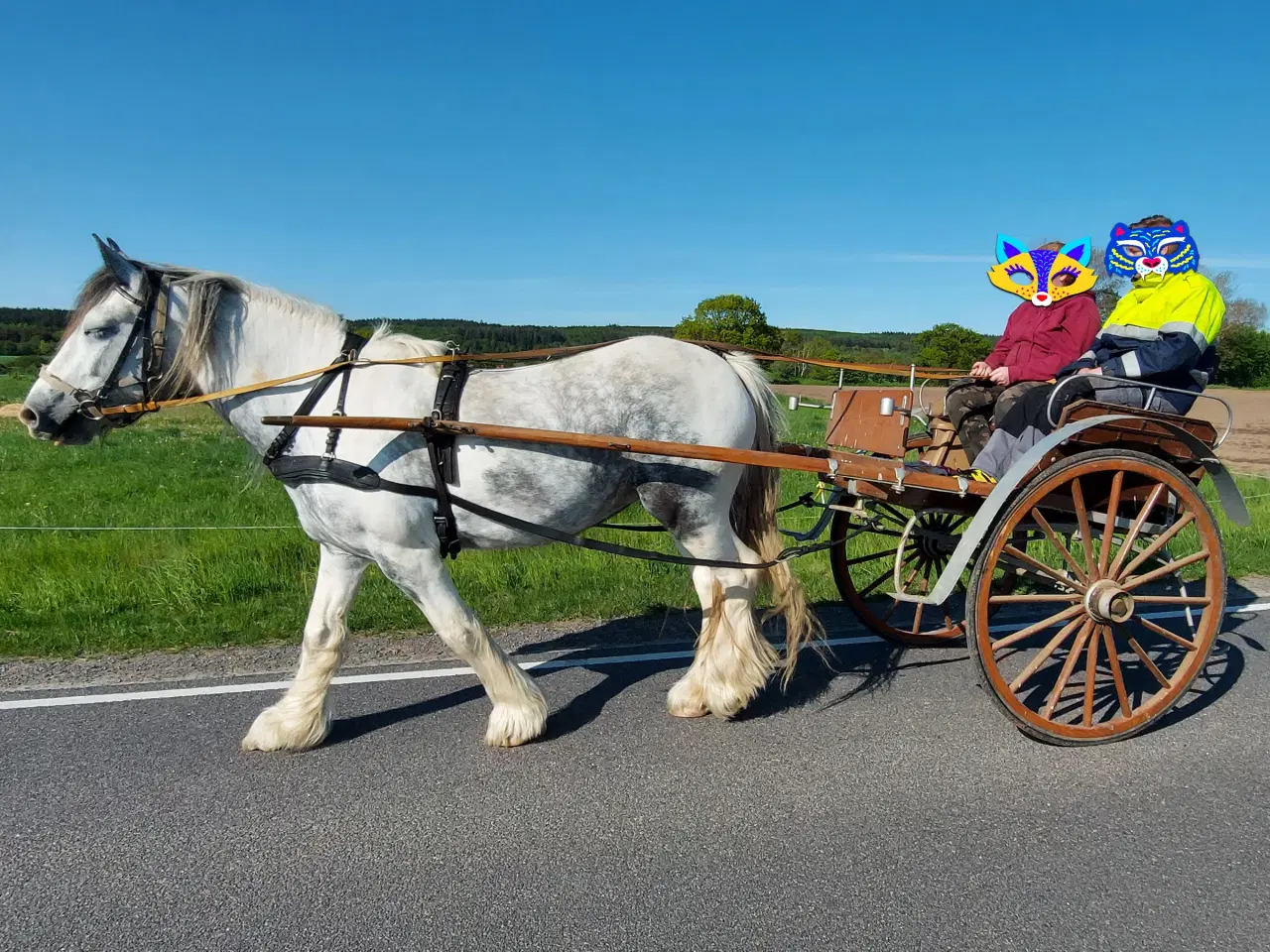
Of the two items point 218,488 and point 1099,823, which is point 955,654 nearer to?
point 1099,823

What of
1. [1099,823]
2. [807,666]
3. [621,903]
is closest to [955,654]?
[807,666]

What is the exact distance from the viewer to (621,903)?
2588 millimetres

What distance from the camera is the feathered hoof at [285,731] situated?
11.8ft

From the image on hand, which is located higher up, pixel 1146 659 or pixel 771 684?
pixel 1146 659

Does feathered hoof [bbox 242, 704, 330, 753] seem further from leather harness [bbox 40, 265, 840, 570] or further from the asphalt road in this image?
leather harness [bbox 40, 265, 840, 570]

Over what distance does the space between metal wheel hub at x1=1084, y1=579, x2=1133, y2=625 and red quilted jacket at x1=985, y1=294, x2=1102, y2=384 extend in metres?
1.34

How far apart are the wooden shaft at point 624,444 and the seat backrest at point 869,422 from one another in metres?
0.65

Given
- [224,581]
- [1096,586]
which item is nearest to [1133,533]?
[1096,586]

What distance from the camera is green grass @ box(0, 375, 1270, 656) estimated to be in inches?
201

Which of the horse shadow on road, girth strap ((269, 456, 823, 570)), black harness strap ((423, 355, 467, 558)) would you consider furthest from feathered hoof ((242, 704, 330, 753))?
girth strap ((269, 456, 823, 570))

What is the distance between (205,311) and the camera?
11.6 feet

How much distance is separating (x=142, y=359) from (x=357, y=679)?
1878mm

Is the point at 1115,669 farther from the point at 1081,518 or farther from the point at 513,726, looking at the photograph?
the point at 513,726

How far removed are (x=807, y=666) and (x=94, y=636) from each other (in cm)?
407
